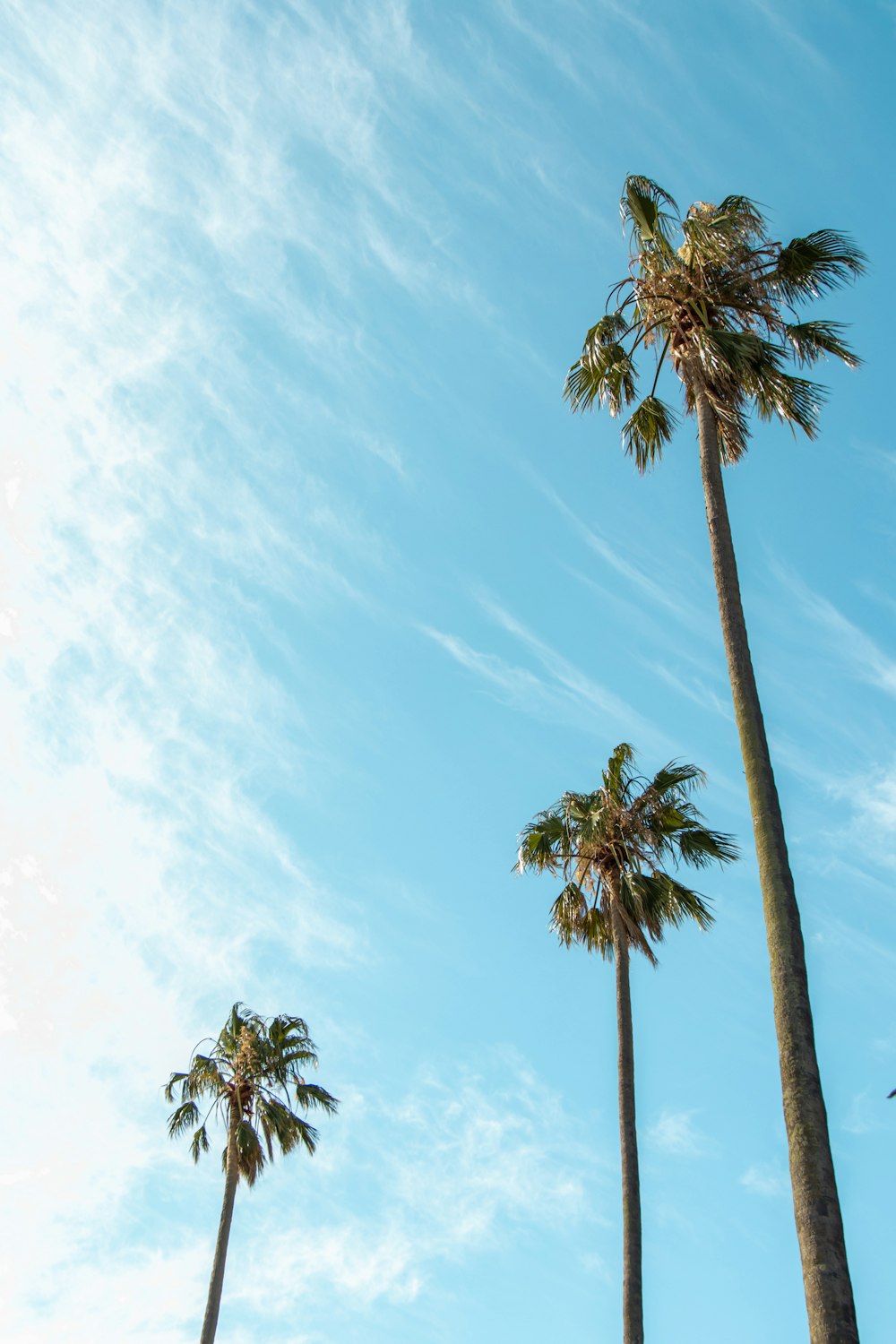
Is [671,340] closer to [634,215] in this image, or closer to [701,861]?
[634,215]

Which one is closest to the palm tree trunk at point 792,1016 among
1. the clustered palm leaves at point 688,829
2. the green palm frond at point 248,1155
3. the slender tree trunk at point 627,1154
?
the clustered palm leaves at point 688,829

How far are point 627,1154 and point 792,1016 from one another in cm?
932

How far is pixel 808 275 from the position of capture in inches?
694

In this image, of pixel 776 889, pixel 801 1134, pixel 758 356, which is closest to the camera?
pixel 801 1134

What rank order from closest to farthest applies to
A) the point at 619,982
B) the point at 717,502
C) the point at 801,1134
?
1. the point at 801,1134
2. the point at 717,502
3. the point at 619,982

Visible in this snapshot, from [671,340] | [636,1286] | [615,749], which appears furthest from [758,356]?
[636,1286]

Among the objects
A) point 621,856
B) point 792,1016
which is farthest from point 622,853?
point 792,1016

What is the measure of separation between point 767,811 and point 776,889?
96cm

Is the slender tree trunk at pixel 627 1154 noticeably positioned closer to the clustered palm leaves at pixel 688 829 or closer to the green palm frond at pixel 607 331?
the clustered palm leaves at pixel 688 829

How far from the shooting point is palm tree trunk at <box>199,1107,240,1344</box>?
26.8 meters

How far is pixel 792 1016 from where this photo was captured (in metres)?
11.7

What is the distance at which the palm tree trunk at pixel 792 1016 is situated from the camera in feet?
→ 33.2

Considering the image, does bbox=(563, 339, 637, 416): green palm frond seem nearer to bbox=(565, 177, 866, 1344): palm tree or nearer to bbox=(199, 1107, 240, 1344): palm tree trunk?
bbox=(565, 177, 866, 1344): palm tree

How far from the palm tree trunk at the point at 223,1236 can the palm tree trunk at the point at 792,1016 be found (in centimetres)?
1964
